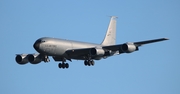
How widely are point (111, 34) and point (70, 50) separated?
1707 cm

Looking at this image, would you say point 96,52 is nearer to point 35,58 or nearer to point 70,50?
point 70,50

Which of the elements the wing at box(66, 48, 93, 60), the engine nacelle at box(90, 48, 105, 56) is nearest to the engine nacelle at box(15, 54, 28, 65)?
the wing at box(66, 48, 93, 60)

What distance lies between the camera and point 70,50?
7525 centimetres

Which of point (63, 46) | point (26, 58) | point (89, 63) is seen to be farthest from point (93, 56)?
point (26, 58)

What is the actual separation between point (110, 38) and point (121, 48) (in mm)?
13800

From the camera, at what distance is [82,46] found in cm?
7838

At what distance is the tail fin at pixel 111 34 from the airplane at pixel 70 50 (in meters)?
6.84

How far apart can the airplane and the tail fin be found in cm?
684

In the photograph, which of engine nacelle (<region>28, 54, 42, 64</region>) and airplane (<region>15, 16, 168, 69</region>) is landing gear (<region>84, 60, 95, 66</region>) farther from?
engine nacelle (<region>28, 54, 42, 64</region>)

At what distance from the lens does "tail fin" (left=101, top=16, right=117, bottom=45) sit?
289ft

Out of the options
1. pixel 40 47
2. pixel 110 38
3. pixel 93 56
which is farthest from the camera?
pixel 110 38

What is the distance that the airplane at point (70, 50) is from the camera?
73.1m

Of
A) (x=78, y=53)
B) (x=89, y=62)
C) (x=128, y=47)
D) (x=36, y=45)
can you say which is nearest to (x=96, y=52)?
(x=78, y=53)

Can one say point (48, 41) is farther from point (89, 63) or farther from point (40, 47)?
point (89, 63)
